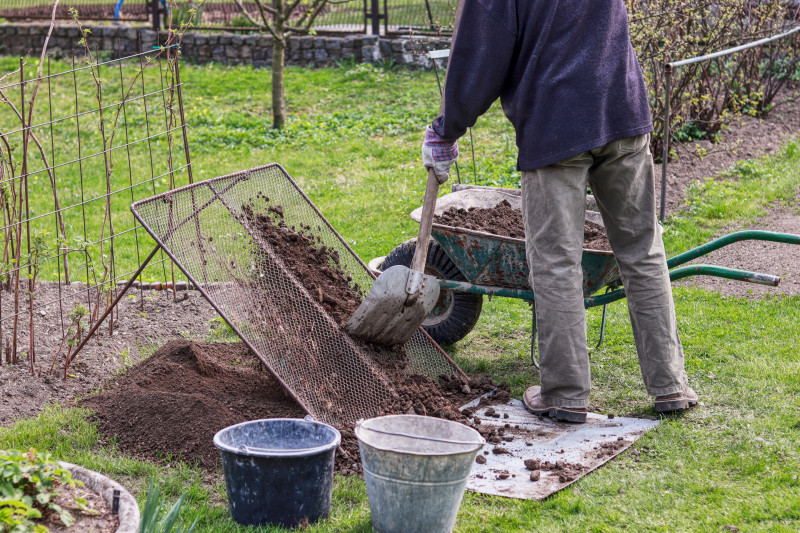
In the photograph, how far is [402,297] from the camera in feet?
12.2

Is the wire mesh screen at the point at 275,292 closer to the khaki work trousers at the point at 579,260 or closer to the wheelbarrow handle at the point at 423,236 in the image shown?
the wheelbarrow handle at the point at 423,236

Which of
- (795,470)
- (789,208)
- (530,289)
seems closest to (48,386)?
(530,289)

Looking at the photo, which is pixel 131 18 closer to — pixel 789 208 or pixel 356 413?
pixel 789 208

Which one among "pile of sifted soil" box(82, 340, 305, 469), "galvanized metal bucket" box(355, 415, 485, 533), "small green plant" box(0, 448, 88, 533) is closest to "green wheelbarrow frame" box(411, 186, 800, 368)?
"pile of sifted soil" box(82, 340, 305, 469)

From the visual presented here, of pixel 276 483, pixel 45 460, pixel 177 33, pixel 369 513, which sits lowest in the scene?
pixel 369 513

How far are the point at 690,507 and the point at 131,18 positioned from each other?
12.7 metres

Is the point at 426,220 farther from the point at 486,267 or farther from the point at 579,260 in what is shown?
the point at 579,260

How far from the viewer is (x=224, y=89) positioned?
11.7 meters

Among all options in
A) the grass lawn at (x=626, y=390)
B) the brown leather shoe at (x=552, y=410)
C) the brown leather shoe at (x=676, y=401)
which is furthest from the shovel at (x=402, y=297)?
the brown leather shoe at (x=676, y=401)

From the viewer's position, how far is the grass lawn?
119 inches

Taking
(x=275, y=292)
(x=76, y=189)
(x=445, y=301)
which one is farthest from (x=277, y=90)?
(x=275, y=292)

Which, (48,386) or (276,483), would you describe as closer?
(276,483)

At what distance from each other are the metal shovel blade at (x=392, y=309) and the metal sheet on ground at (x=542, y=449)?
20.5 inches

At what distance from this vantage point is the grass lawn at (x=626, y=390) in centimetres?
303
